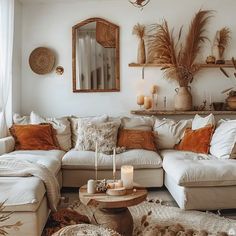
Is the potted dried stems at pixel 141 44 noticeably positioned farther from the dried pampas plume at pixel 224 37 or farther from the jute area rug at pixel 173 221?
the jute area rug at pixel 173 221

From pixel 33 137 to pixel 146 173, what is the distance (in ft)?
4.85

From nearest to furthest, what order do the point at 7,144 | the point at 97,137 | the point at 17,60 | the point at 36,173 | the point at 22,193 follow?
the point at 22,193
the point at 36,173
the point at 7,144
the point at 97,137
the point at 17,60

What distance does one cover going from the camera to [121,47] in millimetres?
4676

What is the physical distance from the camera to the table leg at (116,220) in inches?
98.4

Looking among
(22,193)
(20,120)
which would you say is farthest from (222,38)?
(22,193)

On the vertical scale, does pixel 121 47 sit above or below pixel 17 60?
above

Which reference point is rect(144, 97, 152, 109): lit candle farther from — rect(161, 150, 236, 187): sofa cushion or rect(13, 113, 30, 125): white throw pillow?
rect(13, 113, 30, 125): white throw pillow

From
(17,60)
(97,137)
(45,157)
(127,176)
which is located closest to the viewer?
(127,176)

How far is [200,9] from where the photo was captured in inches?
180

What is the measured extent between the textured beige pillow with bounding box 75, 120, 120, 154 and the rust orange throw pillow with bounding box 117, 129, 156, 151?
11 cm

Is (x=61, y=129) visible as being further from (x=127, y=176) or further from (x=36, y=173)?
(x=127, y=176)

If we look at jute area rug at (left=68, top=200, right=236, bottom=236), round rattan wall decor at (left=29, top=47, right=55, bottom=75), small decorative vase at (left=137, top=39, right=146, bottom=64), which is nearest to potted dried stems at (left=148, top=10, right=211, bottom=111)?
small decorative vase at (left=137, top=39, right=146, bottom=64)

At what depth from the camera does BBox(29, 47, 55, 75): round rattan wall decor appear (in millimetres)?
4688

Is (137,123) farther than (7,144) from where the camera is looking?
Yes
